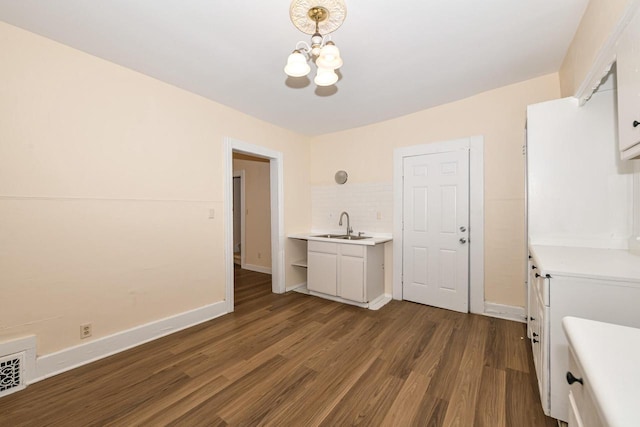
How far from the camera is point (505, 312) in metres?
2.76

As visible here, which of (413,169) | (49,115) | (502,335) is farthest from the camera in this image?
(413,169)

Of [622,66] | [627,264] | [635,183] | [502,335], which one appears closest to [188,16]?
[622,66]

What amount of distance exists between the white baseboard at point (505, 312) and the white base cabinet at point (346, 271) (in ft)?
3.99

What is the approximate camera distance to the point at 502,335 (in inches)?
95.3

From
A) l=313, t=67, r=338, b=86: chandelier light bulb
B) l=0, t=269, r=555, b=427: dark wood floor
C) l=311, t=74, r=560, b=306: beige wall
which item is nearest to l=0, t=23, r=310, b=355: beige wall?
l=0, t=269, r=555, b=427: dark wood floor

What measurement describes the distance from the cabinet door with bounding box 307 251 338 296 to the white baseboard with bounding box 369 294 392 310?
1.57 feet

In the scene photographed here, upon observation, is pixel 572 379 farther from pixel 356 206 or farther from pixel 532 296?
pixel 356 206

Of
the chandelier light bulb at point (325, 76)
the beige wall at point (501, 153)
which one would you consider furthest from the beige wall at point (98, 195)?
the beige wall at point (501, 153)


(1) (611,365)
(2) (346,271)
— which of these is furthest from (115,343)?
(1) (611,365)

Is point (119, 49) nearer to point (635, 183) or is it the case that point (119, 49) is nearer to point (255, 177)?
point (255, 177)

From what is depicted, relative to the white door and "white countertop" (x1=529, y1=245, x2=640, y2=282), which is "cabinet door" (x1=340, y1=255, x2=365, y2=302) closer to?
the white door

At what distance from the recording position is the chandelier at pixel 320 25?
132 cm

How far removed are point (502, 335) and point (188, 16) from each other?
3.59m

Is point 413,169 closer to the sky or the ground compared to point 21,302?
closer to the sky
